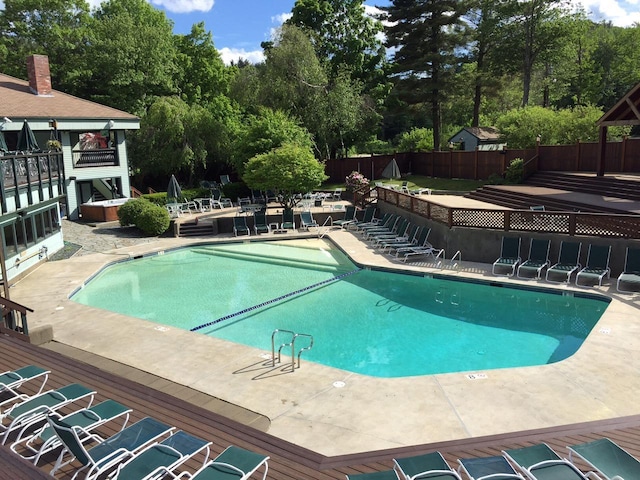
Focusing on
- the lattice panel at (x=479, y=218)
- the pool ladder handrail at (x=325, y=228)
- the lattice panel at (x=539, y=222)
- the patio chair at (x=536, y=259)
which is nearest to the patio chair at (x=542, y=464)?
the patio chair at (x=536, y=259)

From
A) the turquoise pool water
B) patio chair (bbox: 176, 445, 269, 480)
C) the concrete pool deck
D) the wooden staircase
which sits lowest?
the turquoise pool water

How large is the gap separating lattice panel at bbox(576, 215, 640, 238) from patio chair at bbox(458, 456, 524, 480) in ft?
36.2

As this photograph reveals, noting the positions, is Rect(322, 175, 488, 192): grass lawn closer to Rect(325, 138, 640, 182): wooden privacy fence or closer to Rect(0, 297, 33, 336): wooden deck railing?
Rect(325, 138, 640, 182): wooden privacy fence

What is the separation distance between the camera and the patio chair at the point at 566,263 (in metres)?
13.2

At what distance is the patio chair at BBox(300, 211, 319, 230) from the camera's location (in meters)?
22.1

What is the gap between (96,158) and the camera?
2548 cm

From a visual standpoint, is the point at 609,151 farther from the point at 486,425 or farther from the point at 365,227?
the point at 486,425

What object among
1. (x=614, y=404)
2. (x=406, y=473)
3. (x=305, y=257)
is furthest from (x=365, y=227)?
(x=406, y=473)

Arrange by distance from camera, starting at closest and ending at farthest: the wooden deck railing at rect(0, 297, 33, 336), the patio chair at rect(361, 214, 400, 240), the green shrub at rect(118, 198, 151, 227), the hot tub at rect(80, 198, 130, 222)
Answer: the wooden deck railing at rect(0, 297, 33, 336) < the patio chair at rect(361, 214, 400, 240) < the green shrub at rect(118, 198, 151, 227) < the hot tub at rect(80, 198, 130, 222)

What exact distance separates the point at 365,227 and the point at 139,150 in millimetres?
16878

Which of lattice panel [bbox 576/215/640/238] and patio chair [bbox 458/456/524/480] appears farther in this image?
lattice panel [bbox 576/215/640/238]

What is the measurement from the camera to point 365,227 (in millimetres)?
20453

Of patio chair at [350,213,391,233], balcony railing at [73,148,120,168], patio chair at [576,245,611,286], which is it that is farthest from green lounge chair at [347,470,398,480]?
balcony railing at [73,148,120,168]

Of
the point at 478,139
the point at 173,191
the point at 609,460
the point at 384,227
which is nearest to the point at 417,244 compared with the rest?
the point at 384,227
